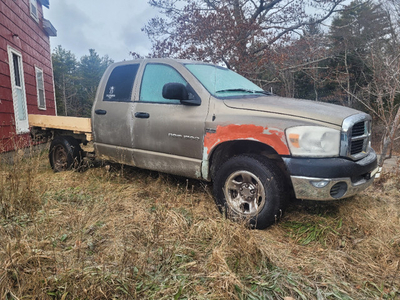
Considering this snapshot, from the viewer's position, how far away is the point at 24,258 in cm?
183

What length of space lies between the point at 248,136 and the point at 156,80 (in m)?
1.70

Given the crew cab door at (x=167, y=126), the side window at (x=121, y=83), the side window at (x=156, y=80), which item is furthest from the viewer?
the side window at (x=121, y=83)

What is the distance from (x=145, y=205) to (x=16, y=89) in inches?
253

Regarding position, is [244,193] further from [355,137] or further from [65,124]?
[65,124]

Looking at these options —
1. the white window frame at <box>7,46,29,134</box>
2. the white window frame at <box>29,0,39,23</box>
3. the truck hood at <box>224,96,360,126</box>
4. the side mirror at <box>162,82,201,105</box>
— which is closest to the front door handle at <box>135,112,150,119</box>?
the side mirror at <box>162,82,201,105</box>

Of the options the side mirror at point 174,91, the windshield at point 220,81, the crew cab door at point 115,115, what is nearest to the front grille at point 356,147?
the windshield at point 220,81

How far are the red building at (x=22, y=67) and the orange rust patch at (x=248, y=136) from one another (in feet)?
13.1

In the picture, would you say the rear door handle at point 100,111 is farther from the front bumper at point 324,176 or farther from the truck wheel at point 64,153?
the front bumper at point 324,176

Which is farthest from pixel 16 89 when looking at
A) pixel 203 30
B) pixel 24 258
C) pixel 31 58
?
pixel 24 258

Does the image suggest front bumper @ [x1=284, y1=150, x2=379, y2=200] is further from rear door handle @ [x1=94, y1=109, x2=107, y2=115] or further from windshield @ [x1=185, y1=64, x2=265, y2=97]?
rear door handle @ [x1=94, y1=109, x2=107, y2=115]

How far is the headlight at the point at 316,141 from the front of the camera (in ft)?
8.32

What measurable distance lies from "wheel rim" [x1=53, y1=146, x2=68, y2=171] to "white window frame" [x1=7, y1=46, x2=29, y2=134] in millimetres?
2663

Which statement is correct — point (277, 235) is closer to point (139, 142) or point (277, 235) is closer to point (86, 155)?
point (139, 142)

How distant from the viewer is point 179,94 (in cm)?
320
